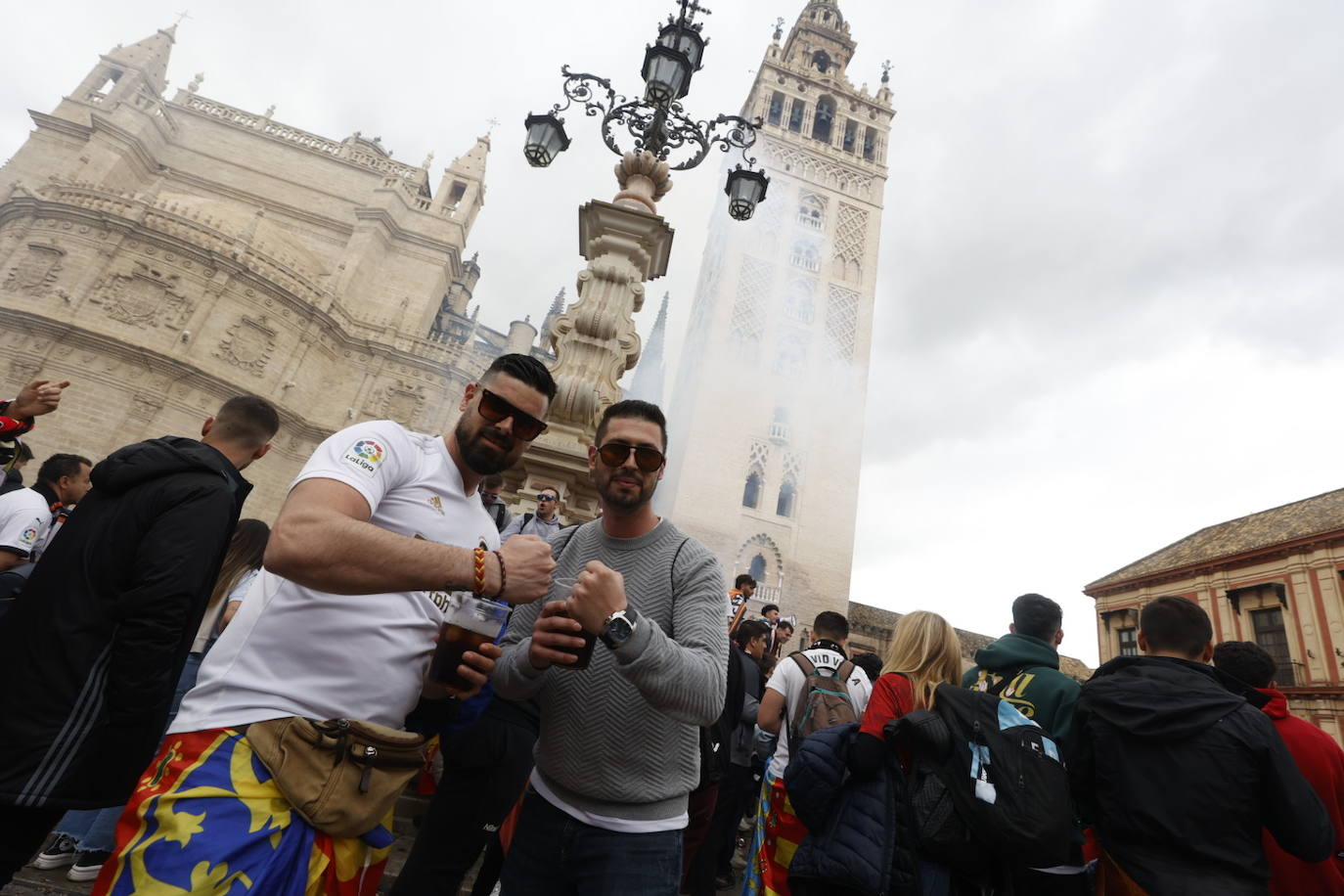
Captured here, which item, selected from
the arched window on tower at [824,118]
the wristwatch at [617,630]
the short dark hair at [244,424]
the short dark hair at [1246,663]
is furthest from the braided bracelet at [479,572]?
the arched window on tower at [824,118]

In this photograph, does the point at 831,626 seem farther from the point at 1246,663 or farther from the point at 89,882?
the point at 89,882

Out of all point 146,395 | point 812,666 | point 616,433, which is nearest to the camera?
point 616,433

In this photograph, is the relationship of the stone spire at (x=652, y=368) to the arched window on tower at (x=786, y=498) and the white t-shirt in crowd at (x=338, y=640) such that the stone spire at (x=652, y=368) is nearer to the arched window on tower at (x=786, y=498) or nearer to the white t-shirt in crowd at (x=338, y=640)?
the arched window on tower at (x=786, y=498)

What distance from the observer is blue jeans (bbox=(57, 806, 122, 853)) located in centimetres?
282

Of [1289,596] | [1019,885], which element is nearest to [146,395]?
A: [1019,885]

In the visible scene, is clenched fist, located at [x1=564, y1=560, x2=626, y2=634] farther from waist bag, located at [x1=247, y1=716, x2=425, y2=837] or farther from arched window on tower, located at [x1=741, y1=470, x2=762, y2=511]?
arched window on tower, located at [x1=741, y1=470, x2=762, y2=511]

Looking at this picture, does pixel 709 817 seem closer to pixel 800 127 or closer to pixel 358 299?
pixel 358 299

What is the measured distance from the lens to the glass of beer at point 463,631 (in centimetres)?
147

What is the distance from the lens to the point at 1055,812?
81.3 inches

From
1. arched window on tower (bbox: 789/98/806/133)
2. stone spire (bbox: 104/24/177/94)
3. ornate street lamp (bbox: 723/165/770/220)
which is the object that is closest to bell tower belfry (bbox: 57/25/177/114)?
stone spire (bbox: 104/24/177/94)

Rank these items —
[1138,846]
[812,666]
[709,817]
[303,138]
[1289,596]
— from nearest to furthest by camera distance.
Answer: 1. [1138,846]
2. [709,817]
3. [812,666]
4. [1289,596]
5. [303,138]

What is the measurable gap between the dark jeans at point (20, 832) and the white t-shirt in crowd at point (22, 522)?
2104 millimetres

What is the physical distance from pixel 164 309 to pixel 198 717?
27.0 m

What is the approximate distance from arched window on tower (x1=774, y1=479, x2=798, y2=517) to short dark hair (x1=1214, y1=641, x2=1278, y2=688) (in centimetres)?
2404
